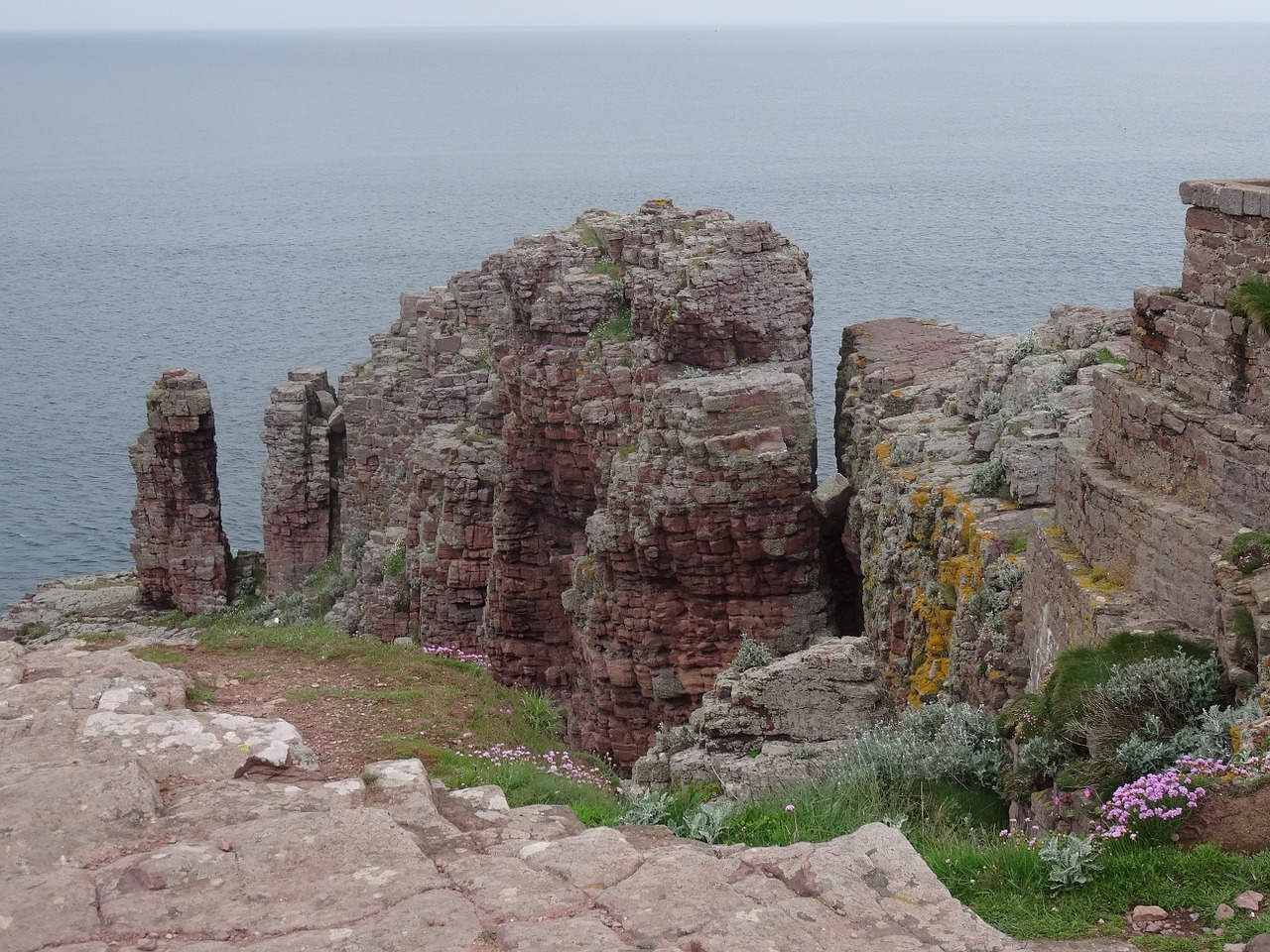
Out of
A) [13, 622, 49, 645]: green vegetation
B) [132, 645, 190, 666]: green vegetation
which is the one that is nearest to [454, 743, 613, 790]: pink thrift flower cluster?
[132, 645, 190, 666]: green vegetation

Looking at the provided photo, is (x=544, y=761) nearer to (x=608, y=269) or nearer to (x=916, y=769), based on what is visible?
(x=916, y=769)

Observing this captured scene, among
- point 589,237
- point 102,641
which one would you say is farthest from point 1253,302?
point 589,237

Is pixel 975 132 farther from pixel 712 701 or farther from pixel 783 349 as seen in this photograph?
pixel 712 701

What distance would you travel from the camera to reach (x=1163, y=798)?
31.9ft

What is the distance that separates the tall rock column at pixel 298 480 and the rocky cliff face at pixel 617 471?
9.61 m

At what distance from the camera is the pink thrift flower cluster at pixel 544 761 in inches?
671

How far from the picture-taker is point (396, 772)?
11406mm

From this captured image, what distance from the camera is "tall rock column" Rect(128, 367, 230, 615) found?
51.0 metres

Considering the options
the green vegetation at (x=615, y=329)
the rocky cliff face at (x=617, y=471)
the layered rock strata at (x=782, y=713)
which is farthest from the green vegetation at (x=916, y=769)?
the green vegetation at (x=615, y=329)

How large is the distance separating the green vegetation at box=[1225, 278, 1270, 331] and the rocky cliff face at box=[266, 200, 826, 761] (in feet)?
45.1

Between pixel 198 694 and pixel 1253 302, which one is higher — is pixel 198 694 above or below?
below

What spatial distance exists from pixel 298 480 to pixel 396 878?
42.4m

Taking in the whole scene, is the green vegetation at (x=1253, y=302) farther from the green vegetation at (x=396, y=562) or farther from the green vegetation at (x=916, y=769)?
the green vegetation at (x=396, y=562)

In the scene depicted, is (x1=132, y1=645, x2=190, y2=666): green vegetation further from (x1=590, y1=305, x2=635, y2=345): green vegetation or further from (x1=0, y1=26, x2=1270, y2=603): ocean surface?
(x1=0, y1=26, x2=1270, y2=603): ocean surface
